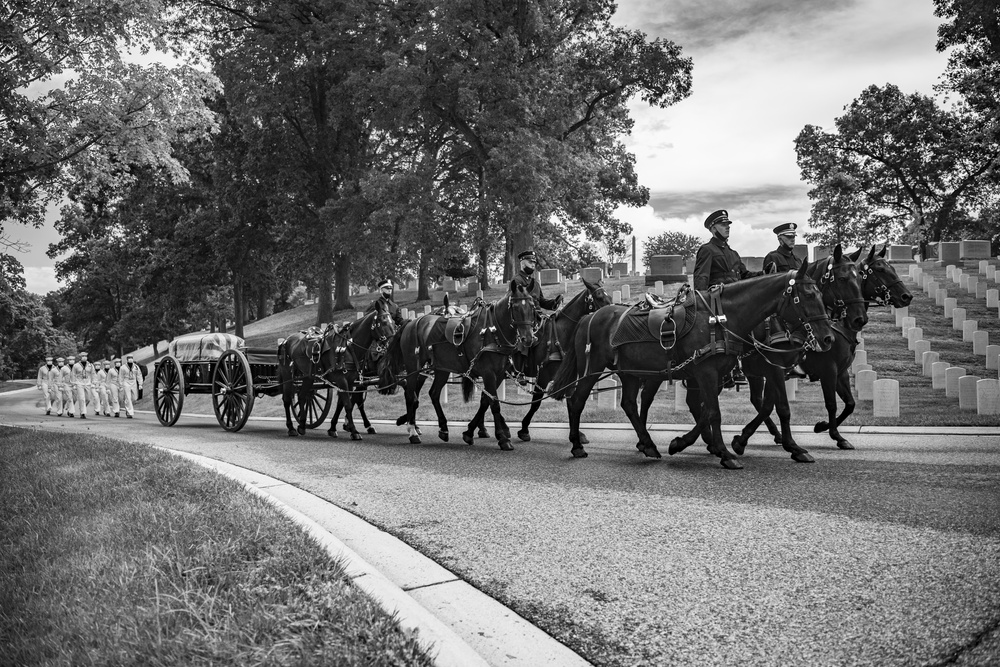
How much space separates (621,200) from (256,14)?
19.5 metres

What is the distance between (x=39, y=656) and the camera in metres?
3.44

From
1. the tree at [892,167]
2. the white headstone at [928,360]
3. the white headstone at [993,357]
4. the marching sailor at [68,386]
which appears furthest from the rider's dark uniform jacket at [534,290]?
the tree at [892,167]

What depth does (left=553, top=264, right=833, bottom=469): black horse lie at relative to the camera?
26.1 ft

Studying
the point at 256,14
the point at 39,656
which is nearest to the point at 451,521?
the point at 39,656

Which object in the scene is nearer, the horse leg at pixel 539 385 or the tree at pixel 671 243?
the horse leg at pixel 539 385

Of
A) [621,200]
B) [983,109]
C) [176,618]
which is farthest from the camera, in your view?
[621,200]

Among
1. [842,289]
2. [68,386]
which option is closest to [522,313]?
[842,289]

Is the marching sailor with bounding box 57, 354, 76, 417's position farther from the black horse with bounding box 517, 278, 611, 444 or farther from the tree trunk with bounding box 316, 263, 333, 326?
the black horse with bounding box 517, 278, 611, 444

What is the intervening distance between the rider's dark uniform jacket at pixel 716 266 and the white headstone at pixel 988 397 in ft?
17.2

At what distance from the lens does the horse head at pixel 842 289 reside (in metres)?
9.05

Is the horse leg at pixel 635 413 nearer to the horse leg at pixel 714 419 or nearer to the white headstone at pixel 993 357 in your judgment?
the horse leg at pixel 714 419

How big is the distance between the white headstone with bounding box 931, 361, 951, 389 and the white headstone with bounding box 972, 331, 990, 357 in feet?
10.0

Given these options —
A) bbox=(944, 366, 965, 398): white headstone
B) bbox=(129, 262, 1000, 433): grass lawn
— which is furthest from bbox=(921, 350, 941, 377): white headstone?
bbox=(944, 366, 965, 398): white headstone

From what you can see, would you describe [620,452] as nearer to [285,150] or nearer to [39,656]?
[39,656]
